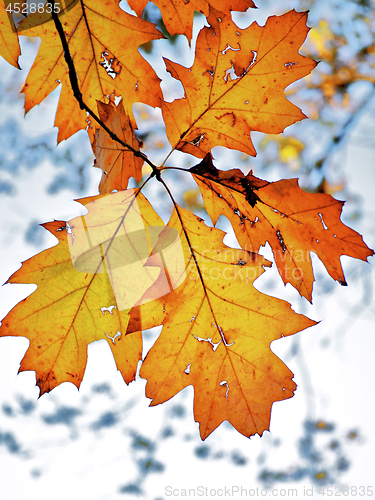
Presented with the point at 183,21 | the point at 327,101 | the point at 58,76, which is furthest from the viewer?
the point at 327,101

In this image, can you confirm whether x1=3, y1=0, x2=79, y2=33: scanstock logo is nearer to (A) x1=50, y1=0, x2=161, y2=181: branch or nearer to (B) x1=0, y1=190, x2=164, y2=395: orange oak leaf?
(A) x1=50, y1=0, x2=161, y2=181: branch

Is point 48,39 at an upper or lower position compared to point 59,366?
upper

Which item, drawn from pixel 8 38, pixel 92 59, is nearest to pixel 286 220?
pixel 92 59

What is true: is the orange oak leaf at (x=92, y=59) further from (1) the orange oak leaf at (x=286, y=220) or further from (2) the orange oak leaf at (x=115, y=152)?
(1) the orange oak leaf at (x=286, y=220)

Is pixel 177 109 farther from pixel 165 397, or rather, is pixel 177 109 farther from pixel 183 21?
pixel 165 397

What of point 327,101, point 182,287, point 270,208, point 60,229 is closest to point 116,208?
point 60,229

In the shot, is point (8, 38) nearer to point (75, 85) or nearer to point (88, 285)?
point (75, 85)

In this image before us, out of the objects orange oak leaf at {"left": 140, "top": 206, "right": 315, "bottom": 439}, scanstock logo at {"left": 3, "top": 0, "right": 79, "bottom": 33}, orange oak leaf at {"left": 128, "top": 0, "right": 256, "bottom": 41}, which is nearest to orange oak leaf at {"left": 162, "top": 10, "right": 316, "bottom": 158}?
orange oak leaf at {"left": 128, "top": 0, "right": 256, "bottom": 41}
